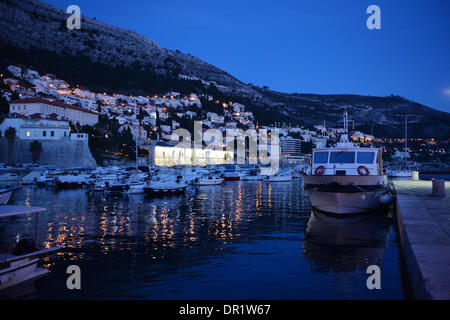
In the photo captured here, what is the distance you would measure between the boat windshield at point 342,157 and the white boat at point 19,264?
49.8ft

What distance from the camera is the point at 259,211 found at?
947 inches

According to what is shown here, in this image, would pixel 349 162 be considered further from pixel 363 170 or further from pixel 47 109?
pixel 47 109

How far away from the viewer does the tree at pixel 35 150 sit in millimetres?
65375

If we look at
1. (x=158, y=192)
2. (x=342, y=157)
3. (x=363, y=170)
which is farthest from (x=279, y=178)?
(x=363, y=170)

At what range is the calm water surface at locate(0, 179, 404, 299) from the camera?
8977 millimetres

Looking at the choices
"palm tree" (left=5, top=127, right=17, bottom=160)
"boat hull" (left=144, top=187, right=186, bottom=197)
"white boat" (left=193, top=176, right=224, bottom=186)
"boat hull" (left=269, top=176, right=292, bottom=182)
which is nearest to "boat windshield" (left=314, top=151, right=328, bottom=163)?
"boat hull" (left=144, top=187, right=186, bottom=197)

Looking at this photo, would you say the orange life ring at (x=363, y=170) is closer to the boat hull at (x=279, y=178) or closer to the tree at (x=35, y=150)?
the boat hull at (x=279, y=178)

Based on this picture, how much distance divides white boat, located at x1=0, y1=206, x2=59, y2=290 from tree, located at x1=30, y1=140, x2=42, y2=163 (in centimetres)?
6102

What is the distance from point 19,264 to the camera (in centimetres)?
917

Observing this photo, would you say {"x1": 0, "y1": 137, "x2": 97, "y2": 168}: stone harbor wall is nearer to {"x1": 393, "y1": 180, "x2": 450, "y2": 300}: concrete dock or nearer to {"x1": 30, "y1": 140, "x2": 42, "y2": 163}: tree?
{"x1": 30, "y1": 140, "x2": 42, "y2": 163}: tree

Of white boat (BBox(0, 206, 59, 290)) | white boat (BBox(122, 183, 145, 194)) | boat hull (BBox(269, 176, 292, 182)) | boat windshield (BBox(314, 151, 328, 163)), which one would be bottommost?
boat hull (BBox(269, 176, 292, 182))

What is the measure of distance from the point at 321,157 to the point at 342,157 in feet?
3.63
